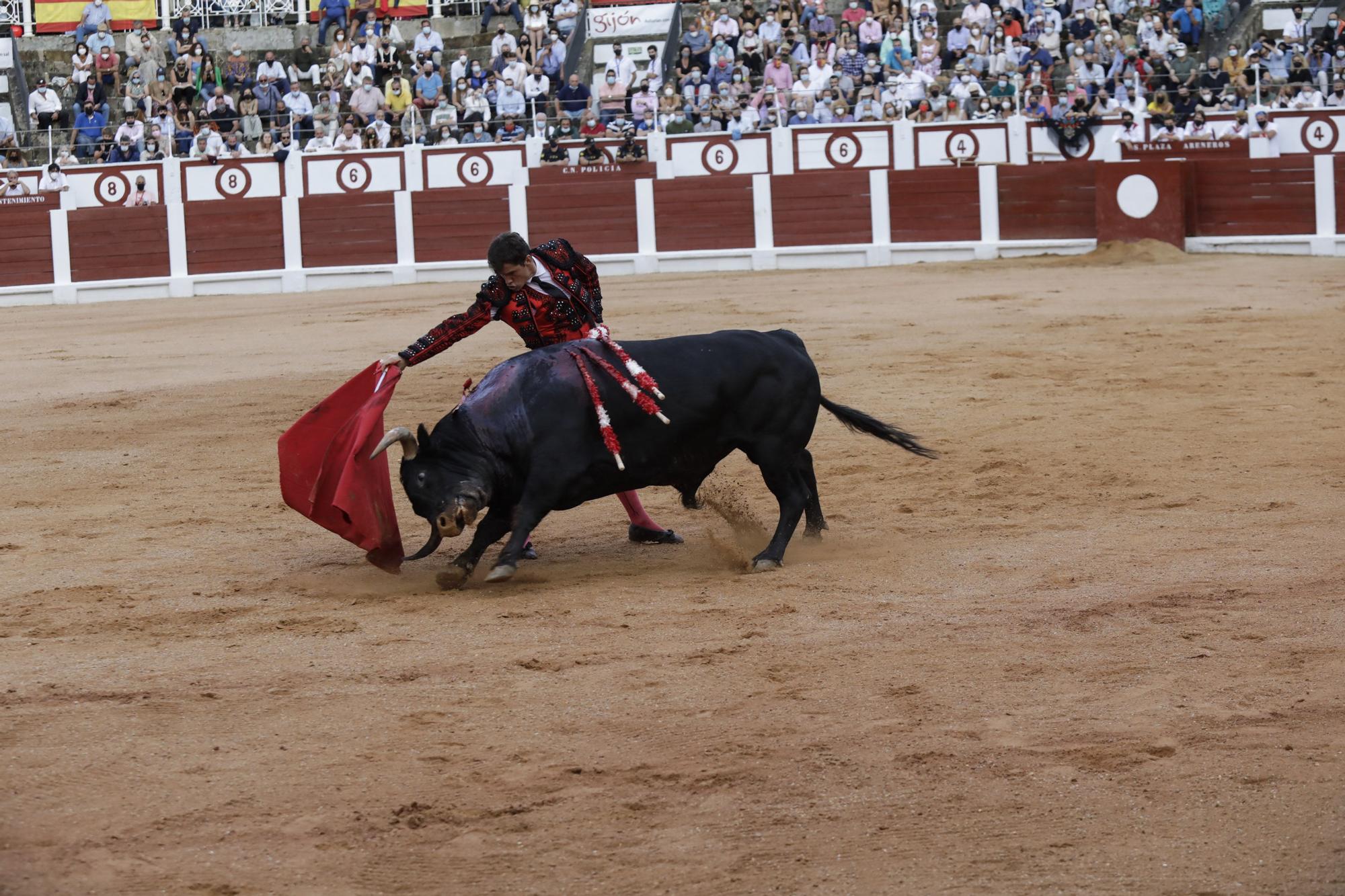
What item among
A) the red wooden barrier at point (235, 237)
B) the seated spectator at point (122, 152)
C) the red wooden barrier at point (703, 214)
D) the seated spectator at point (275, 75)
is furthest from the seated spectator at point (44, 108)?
the red wooden barrier at point (703, 214)

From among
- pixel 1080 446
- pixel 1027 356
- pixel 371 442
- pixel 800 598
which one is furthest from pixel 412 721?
pixel 1027 356

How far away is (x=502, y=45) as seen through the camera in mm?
22672

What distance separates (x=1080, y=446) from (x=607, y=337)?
266 cm

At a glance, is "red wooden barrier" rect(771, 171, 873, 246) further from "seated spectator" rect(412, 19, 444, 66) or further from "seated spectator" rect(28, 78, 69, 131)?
"seated spectator" rect(28, 78, 69, 131)

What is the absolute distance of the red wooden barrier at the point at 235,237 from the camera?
749 inches

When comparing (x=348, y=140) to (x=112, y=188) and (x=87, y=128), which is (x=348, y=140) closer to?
(x=112, y=188)

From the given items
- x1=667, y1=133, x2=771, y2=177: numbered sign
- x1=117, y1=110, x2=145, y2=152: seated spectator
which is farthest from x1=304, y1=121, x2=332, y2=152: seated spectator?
x1=667, y1=133, x2=771, y2=177: numbered sign

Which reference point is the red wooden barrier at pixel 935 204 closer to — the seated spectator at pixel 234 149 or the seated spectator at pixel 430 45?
the seated spectator at pixel 430 45

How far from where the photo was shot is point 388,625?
4738mm

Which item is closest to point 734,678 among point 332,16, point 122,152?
point 122,152

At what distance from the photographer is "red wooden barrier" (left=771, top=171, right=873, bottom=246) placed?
18.2 metres

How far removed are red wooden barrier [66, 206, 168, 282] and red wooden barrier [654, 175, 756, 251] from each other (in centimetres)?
582

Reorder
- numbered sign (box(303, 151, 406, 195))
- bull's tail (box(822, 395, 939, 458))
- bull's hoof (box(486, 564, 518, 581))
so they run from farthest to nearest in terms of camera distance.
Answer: numbered sign (box(303, 151, 406, 195))
bull's tail (box(822, 395, 939, 458))
bull's hoof (box(486, 564, 518, 581))

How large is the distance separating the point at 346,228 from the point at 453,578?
14.5 metres
